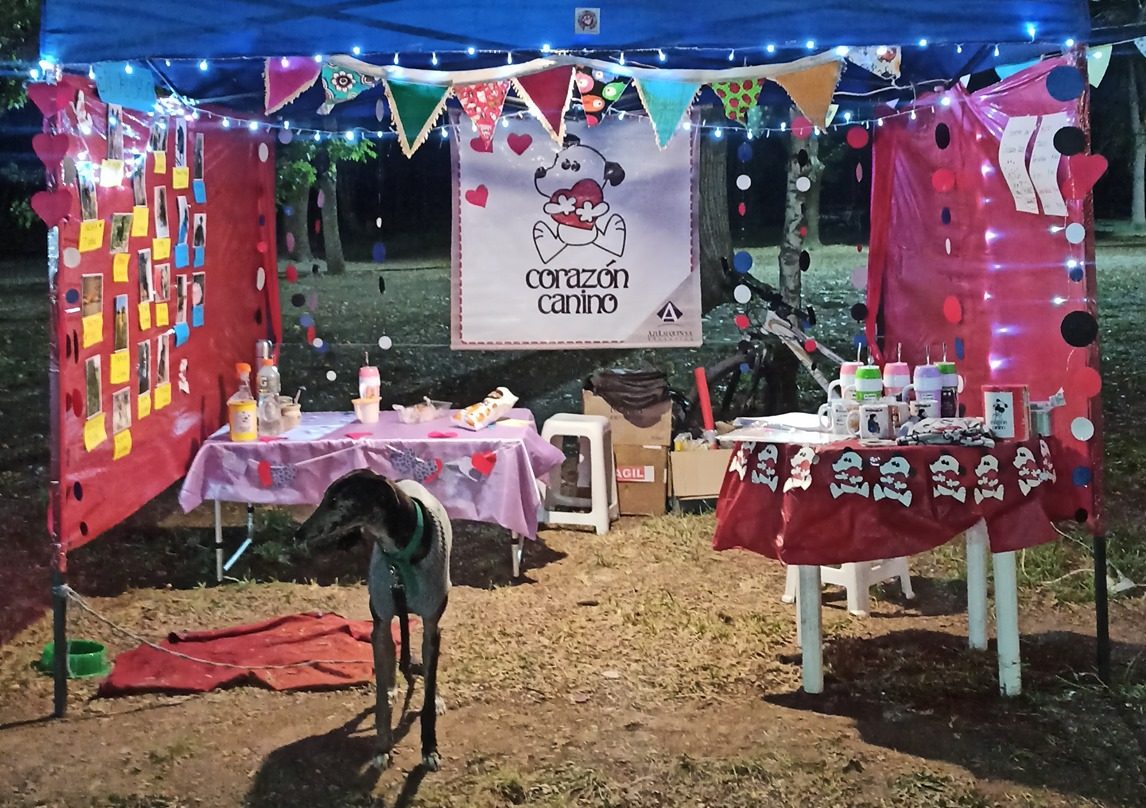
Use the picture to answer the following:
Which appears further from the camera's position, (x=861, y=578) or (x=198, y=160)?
(x=198, y=160)

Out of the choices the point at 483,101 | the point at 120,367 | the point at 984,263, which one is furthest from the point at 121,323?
the point at 984,263

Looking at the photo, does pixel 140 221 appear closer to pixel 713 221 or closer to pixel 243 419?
pixel 243 419

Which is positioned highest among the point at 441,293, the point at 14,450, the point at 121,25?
the point at 121,25

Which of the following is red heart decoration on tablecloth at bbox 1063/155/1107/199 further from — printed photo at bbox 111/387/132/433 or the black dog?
printed photo at bbox 111/387/132/433

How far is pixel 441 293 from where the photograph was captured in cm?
873

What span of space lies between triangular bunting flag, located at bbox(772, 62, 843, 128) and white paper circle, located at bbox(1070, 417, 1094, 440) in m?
1.62

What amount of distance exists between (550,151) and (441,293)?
2.34 m

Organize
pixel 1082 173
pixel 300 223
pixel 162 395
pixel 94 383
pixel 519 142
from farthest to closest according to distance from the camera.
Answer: pixel 300 223 < pixel 519 142 < pixel 162 395 < pixel 94 383 < pixel 1082 173

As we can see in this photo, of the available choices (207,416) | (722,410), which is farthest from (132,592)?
(722,410)

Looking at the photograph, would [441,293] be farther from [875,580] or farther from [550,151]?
[875,580]

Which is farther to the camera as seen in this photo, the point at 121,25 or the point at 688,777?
the point at 121,25

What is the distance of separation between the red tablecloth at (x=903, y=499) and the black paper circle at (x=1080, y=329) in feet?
1.18

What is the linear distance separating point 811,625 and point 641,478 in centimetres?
271

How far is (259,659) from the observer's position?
4.47 m
